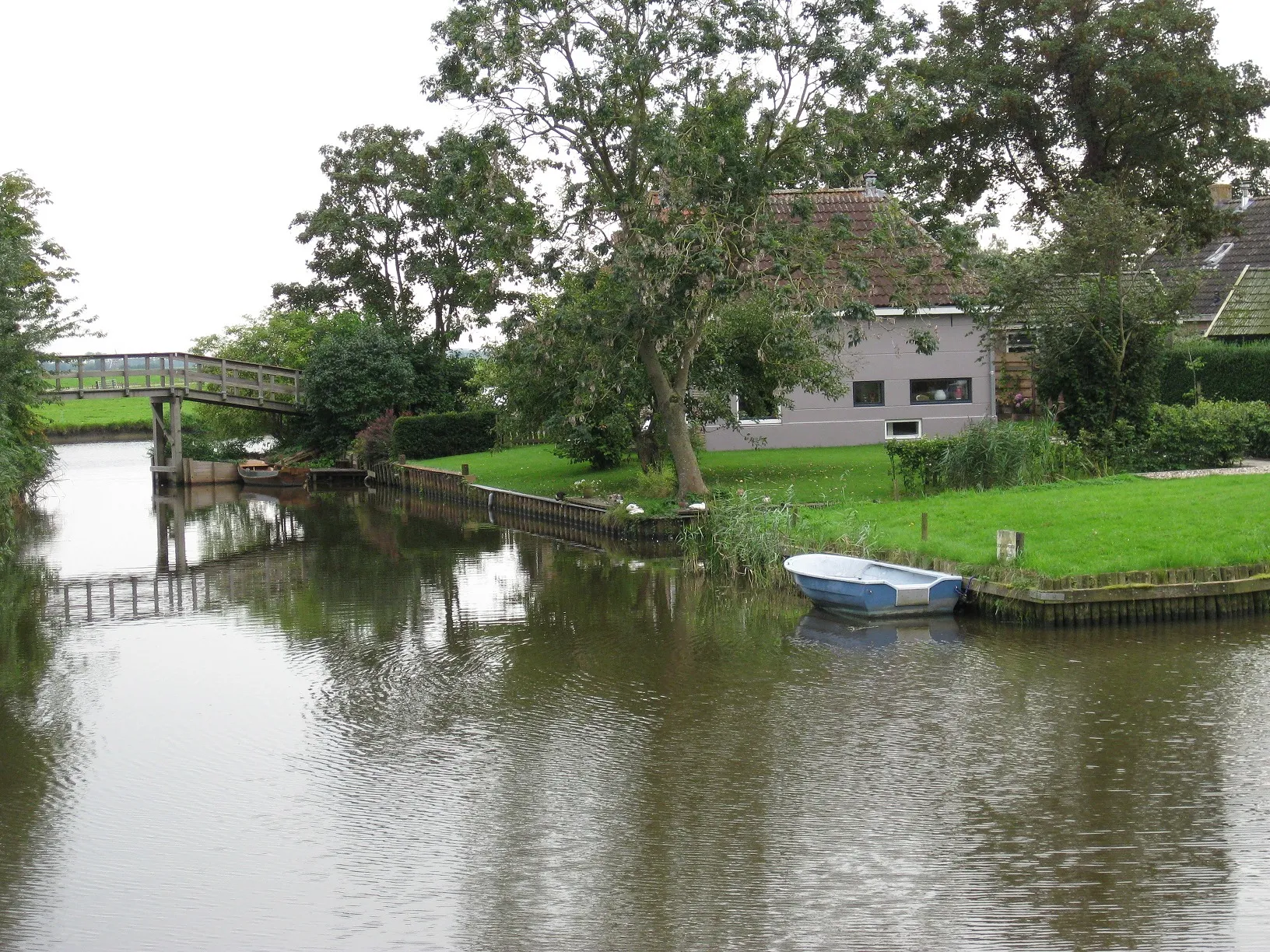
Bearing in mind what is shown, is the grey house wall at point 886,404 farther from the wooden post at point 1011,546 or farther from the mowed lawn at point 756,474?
the wooden post at point 1011,546

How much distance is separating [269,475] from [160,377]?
457cm

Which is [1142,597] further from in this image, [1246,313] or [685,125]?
[1246,313]

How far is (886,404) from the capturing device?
32938 millimetres

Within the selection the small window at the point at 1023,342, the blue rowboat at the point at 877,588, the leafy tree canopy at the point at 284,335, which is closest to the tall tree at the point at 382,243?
the leafy tree canopy at the point at 284,335

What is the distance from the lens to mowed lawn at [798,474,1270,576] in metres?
15.4

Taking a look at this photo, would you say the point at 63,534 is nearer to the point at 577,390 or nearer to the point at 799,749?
the point at 577,390

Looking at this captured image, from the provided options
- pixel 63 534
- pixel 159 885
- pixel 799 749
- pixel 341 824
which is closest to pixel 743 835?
pixel 799 749

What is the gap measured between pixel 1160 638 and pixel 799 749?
5352 millimetres

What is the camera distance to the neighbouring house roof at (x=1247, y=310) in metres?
33.0

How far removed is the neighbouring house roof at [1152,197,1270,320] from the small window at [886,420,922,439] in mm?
8668

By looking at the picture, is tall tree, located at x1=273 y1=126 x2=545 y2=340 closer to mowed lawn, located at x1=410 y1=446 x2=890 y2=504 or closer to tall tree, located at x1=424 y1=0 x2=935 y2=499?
mowed lawn, located at x1=410 y1=446 x2=890 y2=504

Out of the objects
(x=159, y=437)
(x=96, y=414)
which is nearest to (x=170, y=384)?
(x=159, y=437)

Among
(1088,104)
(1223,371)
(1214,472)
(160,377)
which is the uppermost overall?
(1088,104)

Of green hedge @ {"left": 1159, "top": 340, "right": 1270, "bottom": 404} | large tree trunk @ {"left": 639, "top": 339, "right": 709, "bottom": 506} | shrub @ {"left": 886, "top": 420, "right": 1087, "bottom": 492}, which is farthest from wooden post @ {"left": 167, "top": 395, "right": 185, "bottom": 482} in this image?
green hedge @ {"left": 1159, "top": 340, "right": 1270, "bottom": 404}
